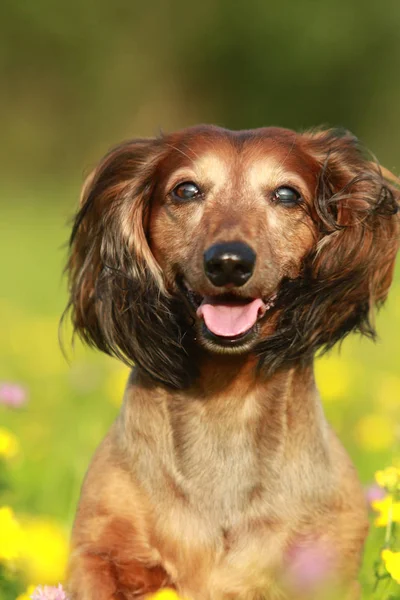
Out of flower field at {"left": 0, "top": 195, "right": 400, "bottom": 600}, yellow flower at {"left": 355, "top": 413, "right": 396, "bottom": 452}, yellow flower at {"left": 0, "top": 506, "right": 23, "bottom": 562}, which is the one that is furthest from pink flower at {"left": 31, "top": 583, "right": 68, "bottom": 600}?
yellow flower at {"left": 355, "top": 413, "right": 396, "bottom": 452}

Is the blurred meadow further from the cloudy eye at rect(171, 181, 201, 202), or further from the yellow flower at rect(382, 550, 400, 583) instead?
the yellow flower at rect(382, 550, 400, 583)

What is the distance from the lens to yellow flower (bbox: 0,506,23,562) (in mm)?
2881

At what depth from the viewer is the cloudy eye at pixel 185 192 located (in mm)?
3352

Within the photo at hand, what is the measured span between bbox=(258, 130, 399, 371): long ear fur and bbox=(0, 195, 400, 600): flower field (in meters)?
0.42

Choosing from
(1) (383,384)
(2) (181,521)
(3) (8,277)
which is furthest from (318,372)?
(3) (8,277)

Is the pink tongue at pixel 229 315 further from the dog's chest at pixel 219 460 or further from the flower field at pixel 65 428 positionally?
the flower field at pixel 65 428

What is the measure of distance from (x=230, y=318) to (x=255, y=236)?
0.24 metres

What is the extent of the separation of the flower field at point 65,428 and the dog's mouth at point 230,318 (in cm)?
56

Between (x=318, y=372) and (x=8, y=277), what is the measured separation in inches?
227

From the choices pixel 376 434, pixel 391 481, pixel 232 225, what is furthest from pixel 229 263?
pixel 376 434

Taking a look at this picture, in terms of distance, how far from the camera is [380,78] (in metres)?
25.8

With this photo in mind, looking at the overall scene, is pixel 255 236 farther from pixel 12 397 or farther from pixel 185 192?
pixel 12 397

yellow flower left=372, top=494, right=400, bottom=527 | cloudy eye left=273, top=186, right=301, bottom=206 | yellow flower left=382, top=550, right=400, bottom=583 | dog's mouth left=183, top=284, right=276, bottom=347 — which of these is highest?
cloudy eye left=273, top=186, right=301, bottom=206

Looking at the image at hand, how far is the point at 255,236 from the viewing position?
10.3ft
